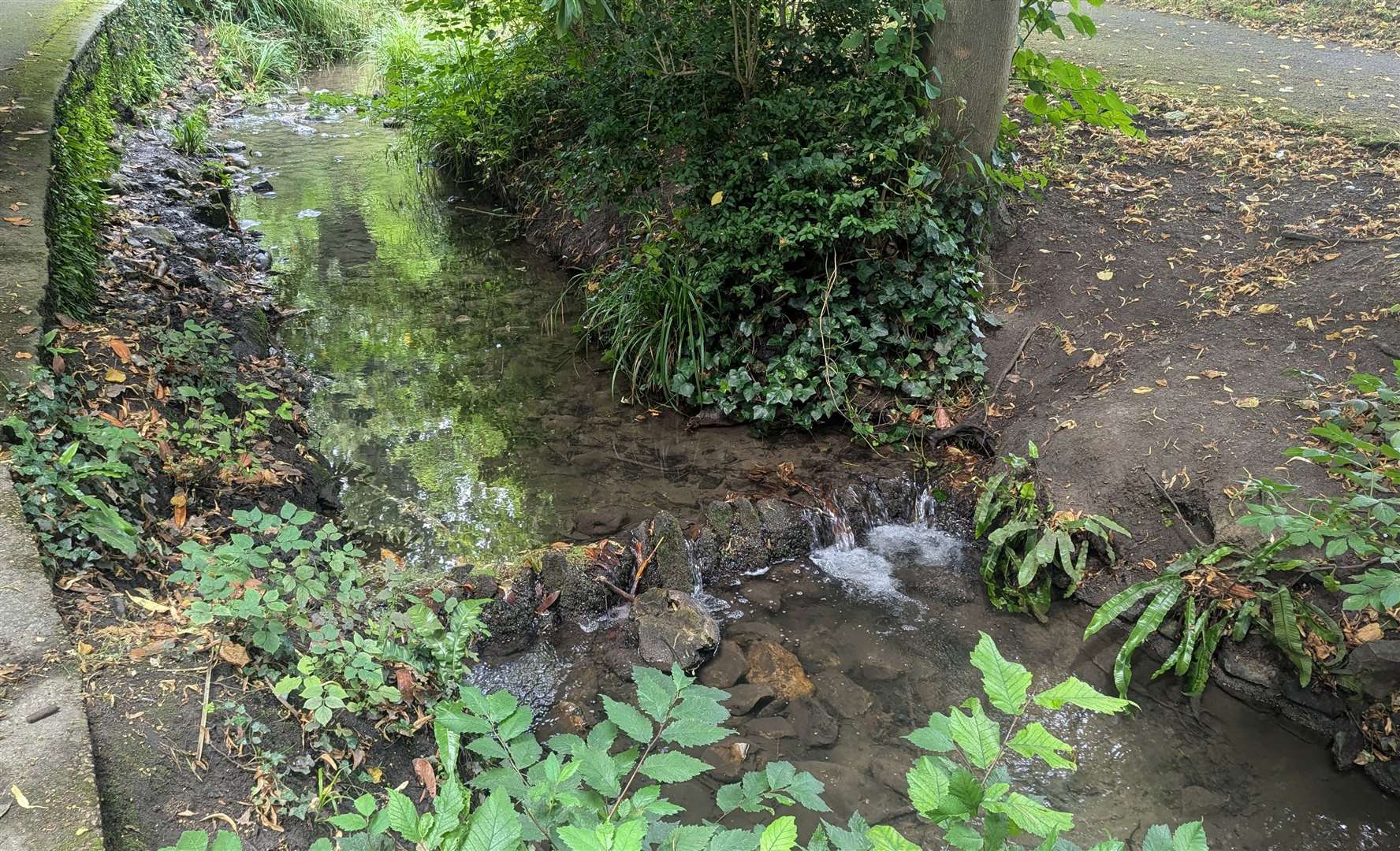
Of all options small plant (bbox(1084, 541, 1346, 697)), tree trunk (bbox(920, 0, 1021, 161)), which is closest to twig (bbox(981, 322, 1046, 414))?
tree trunk (bbox(920, 0, 1021, 161))

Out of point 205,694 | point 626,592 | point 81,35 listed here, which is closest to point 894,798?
point 626,592

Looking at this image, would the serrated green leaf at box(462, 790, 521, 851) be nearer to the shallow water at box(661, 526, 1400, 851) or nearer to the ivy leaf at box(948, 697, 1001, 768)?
the ivy leaf at box(948, 697, 1001, 768)

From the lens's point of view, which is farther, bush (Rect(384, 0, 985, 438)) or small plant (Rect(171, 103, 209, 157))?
small plant (Rect(171, 103, 209, 157))

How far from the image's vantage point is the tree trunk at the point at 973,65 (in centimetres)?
501

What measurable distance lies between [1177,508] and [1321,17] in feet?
31.2

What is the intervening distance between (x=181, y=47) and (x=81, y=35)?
15.9 ft

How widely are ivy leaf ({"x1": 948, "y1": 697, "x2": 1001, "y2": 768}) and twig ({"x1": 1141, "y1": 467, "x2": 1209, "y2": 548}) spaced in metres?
3.28

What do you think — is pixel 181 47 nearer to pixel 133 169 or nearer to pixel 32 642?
pixel 133 169

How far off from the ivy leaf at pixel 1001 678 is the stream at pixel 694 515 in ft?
6.83

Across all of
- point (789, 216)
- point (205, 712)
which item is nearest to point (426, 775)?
point (205, 712)

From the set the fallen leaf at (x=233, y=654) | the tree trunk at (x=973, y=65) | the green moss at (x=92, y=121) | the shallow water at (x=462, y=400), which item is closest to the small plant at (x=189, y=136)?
the green moss at (x=92, y=121)

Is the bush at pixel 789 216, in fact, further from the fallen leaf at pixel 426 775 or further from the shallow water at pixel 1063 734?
the fallen leaf at pixel 426 775

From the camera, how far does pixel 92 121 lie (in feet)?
23.7

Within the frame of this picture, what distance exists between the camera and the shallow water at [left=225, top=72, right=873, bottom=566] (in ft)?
15.8
